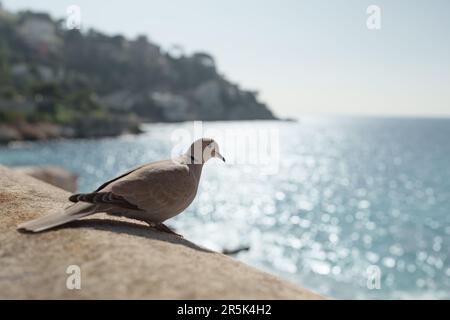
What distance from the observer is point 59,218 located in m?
5.51

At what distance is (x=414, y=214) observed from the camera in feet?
184

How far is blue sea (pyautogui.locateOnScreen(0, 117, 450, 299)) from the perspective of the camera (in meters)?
32.6

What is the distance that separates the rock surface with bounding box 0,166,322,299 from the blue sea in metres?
3.35

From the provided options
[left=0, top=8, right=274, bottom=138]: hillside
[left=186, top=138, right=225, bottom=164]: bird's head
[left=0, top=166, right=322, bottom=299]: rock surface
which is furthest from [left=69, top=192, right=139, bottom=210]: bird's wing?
[left=0, top=8, right=274, bottom=138]: hillside

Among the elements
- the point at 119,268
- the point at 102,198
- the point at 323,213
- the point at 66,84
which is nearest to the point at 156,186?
the point at 102,198

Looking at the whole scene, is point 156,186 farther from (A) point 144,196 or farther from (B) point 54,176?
(B) point 54,176

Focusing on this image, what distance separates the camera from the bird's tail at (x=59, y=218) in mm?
5395

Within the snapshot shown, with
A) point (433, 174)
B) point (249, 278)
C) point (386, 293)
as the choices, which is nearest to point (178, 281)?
point (249, 278)

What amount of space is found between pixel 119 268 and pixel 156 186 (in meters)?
1.99

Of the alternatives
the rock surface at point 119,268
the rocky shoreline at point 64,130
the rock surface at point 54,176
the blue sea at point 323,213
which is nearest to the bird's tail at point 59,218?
the rock surface at point 119,268

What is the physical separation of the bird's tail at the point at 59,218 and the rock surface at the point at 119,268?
0.35 ft

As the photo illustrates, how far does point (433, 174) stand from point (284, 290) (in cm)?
9891

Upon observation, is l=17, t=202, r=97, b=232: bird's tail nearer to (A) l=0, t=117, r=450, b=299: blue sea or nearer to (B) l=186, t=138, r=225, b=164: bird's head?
(B) l=186, t=138, r=225, b=164: bird's head

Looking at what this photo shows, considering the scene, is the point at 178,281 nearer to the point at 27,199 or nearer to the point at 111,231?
the point at 111,231
